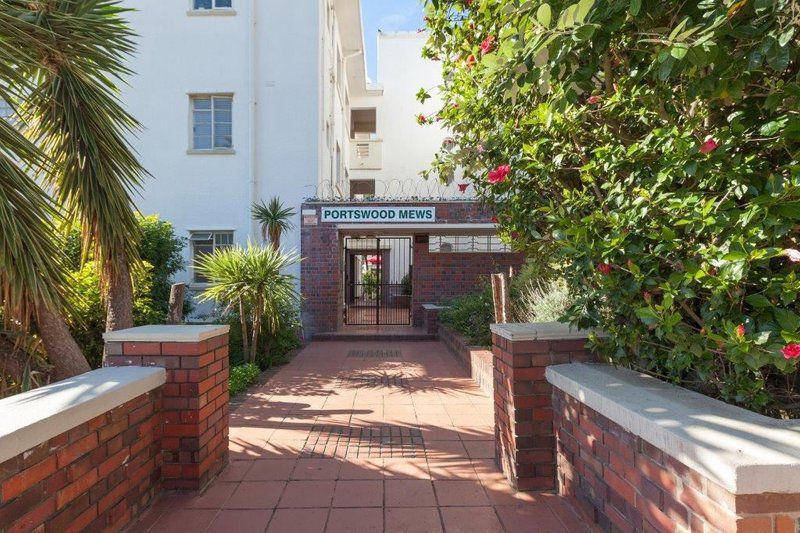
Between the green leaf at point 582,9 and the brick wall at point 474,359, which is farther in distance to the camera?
the brick wall at point 474,359

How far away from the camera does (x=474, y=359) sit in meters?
6.35

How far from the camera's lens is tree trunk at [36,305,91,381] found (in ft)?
12.8

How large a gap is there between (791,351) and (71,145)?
15.8 feet

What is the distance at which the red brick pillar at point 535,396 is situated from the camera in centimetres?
290

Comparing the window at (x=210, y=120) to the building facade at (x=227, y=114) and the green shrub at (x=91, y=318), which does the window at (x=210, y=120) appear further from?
the green shrub at (x=91, y=318)

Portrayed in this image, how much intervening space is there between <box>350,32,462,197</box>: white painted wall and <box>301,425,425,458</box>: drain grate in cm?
1496

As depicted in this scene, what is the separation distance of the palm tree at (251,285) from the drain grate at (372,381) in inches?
60.4

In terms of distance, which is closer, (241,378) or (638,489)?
(638,489)

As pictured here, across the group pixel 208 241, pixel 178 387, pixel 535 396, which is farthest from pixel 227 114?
pixel 535 396

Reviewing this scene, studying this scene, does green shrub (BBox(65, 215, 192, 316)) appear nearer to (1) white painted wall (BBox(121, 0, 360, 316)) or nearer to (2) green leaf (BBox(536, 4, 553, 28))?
(1) white painted wall (BBox(121, 0, 360, 316))

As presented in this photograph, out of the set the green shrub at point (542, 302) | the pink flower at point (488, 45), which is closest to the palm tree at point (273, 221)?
the green shrub at point (542, 302)

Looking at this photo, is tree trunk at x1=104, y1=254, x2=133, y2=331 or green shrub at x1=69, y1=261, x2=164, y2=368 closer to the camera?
tree trunk at x1=104, y1=254, x2=133, y2=331

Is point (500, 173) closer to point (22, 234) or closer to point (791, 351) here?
point (791, 351)

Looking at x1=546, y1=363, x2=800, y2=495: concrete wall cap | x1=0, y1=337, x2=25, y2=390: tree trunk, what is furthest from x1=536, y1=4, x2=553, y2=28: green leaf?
x1=0, y1=337, x2=25, y2=390: tree trunk
